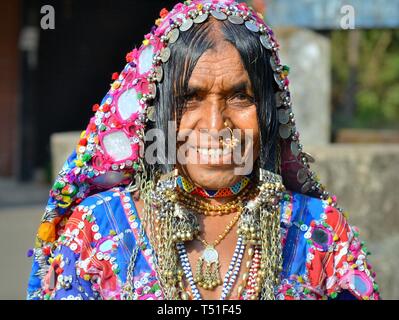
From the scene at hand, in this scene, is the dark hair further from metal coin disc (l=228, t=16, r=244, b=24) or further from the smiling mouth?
the smiling mouth

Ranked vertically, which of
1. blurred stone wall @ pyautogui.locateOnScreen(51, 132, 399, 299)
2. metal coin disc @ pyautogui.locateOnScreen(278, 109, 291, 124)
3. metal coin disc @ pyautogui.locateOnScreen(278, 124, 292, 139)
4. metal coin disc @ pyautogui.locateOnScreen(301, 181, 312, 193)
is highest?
metal coin disc @ pyautogui.locateOnScreen(278, 109, 291, 124)

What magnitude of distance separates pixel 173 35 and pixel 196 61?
107mm

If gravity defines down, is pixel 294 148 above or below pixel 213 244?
above

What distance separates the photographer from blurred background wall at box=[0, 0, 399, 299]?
5.66 metres

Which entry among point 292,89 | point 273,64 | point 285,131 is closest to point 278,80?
point 273,64

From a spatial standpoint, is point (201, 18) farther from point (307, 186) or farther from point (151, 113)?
point (307, 186)

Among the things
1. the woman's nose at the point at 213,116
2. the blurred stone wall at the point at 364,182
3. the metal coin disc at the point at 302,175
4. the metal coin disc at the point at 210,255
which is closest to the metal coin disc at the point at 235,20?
the woman's nose at the point at 213,116

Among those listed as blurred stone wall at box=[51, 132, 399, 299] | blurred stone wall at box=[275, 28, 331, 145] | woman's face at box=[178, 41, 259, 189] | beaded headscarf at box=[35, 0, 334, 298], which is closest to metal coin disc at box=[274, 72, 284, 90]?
beaded headscarf at box=[35, 0, 334, 298]

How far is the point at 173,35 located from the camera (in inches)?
82.4

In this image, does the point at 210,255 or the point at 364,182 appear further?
the point at 364,182

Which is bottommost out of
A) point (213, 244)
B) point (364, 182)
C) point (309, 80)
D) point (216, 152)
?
point (364, 182)

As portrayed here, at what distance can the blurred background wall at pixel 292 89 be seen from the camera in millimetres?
5660

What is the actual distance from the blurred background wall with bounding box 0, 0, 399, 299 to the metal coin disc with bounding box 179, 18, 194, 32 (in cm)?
101

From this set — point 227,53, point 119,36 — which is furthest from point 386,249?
point 119,36
